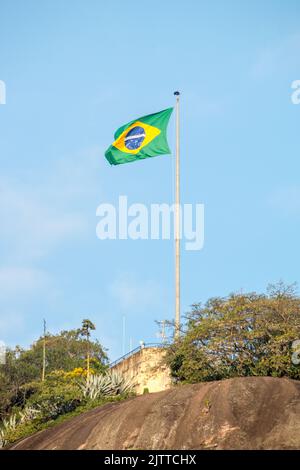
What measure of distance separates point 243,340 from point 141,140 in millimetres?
13190

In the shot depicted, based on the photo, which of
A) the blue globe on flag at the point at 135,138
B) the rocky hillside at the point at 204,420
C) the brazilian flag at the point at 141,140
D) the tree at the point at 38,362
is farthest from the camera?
the tree at the point at 38,362

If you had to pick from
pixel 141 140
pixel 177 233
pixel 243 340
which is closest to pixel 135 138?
pixel 141 140

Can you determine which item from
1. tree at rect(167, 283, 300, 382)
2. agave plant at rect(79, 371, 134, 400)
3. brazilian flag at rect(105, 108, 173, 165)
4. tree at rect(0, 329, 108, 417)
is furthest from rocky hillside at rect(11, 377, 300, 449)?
tree at rect(0, 329, 108, 417)

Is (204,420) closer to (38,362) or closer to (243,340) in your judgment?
(243,340)

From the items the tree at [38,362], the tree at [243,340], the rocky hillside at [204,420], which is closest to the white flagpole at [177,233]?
the tree at [243,340]

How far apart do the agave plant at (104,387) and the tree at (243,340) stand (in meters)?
4.31

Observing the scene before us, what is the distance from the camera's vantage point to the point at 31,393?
6738 centimetres

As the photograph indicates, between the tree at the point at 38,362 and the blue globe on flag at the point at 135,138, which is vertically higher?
the blue globe on flag at the point at 135,138

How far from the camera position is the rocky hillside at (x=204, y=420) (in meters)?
23.0

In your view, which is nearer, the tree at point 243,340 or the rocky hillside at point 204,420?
the rocky hillside at point 204,420

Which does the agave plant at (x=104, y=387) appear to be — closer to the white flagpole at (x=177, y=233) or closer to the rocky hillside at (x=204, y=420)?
the white flagpole at (x=177, y=233)

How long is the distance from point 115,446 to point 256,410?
5506mm
